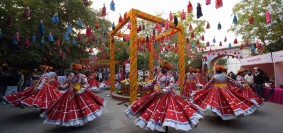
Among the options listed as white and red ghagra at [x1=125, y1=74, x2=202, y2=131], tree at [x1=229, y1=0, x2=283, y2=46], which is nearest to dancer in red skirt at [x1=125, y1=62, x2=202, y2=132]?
white and red ghagra at [x1=125, y1=74, x2=202, y2=131]

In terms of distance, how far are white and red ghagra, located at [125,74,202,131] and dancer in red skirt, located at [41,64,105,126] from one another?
3.82 feet

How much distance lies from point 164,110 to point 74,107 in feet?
7.50

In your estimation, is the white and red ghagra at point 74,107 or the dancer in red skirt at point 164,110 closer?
the dancer in red skirt at point 164,110

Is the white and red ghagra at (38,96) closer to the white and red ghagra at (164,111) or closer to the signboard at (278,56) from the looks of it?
the white and red ghagra at (164,111)

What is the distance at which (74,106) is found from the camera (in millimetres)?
5207

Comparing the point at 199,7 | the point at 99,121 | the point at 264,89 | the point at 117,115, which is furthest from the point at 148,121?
the point at 264,89

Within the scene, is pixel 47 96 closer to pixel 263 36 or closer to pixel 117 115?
pixel 117 115

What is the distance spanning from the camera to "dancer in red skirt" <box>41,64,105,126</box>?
196 inches

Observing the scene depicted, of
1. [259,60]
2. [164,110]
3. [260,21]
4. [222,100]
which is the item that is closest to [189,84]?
[222,100]

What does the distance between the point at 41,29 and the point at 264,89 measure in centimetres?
1179

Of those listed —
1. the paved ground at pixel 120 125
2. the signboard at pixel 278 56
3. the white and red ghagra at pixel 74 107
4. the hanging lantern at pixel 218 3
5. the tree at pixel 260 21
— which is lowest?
the paved ground at pixel 120 125

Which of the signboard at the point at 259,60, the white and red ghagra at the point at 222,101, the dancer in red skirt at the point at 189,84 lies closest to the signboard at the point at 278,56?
the signboard at the point at 259,60

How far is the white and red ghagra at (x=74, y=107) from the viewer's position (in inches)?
196

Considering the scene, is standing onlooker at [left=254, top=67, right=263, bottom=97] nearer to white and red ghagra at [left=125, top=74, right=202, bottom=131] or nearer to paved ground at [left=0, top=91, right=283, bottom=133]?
paved ground at [left=0, top=91, right=283, bottom=133]
